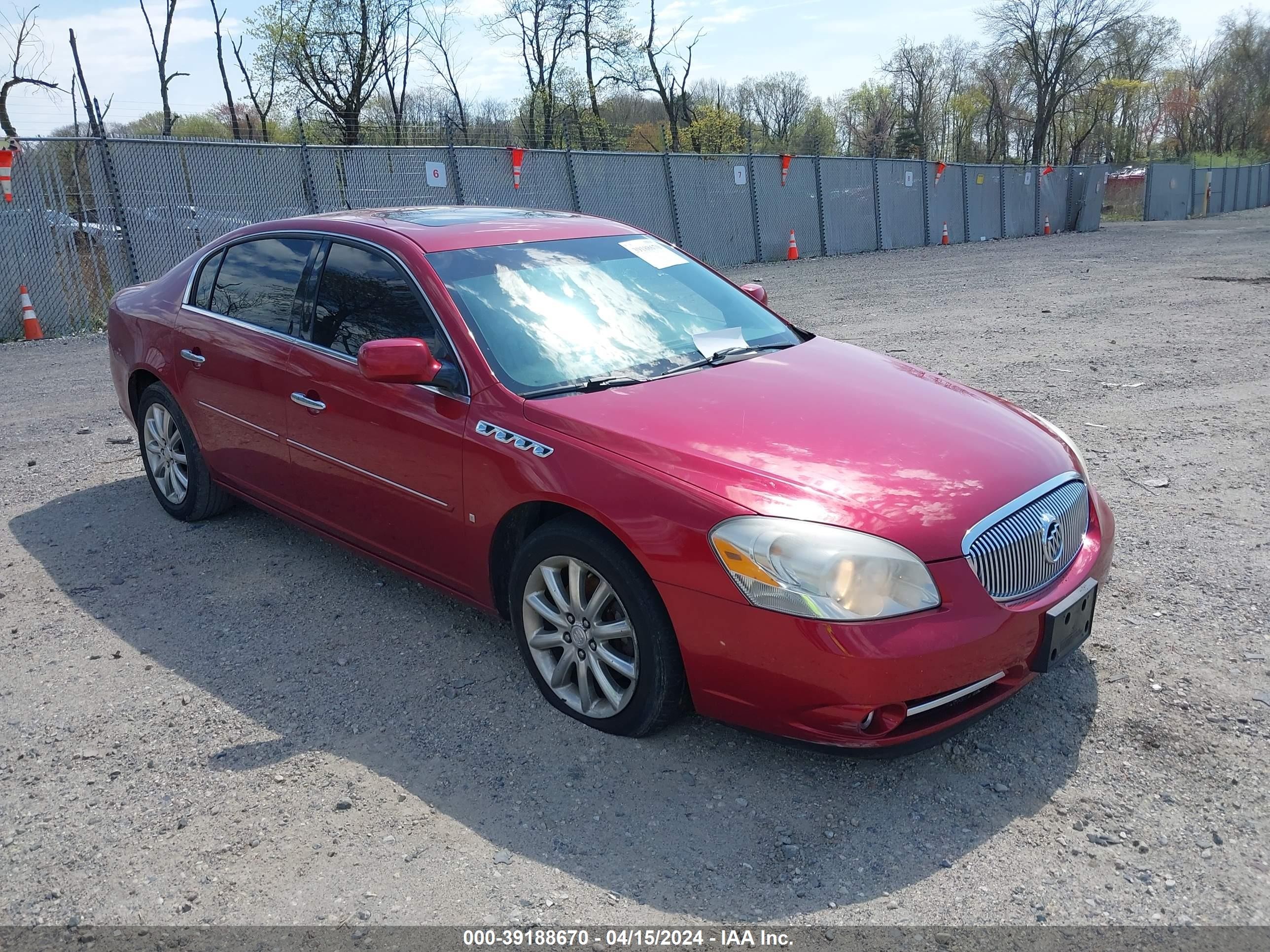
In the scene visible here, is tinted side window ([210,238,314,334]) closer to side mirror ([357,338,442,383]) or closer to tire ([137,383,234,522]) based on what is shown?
tire ([137,383,234,522])

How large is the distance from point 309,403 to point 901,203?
26205 millimetres

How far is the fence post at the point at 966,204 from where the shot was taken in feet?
98.9

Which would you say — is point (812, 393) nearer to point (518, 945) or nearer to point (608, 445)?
point (608, 445)

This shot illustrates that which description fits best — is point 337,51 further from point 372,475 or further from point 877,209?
point 372,475

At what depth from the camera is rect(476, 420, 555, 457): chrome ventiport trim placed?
3.25m

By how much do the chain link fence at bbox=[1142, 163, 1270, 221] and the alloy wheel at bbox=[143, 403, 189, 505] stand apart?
145 feet

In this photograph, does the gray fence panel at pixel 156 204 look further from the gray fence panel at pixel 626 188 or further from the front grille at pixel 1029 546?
the front grille at pixel 1029 546

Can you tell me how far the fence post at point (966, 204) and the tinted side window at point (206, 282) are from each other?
28.5 meters

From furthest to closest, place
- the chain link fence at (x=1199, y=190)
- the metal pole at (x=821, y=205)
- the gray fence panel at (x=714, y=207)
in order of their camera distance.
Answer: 1. the chain link fence at (x=1199, y=190)
2. the metal pole at (x=821, y=205)
3. the gray fence panel at (x=714, y=207)

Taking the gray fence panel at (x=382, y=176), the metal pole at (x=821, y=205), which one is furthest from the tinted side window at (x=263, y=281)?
the metal pole at (x=821, y=205)

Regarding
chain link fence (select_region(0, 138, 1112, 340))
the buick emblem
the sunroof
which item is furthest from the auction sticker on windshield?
chain link fence (select_region(0, 138, 1112, 340))

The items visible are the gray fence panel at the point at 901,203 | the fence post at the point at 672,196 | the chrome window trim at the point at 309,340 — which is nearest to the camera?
the chrome window trim at the point at 309,340

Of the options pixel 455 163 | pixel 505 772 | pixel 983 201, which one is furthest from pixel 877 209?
pixel 505 772

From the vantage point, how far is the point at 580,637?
3244 millimetres
